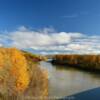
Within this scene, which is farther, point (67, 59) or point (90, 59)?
point (67, 59)

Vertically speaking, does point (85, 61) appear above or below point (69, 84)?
above

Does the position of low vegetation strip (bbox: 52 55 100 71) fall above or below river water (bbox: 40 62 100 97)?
above

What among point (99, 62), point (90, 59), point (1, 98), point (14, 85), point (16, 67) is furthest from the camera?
point (90, 59)

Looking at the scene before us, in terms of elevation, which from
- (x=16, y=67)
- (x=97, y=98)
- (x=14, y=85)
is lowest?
(x=97, y=98)

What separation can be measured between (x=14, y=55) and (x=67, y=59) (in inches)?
3126

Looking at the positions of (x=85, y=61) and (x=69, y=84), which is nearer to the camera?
(x=69, y=84)

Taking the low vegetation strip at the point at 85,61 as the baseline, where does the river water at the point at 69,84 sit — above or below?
below

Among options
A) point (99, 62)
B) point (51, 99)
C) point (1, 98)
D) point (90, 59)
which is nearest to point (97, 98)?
point (51, 99)

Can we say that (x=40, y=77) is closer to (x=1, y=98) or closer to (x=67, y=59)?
(x=1, y=98)

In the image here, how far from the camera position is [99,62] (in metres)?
73.0

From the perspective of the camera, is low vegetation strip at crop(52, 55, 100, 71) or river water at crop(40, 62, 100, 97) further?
low vegetation strip at crop(52, 55, 100, 71)

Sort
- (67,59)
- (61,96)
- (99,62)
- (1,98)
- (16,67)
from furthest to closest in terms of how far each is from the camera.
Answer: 1. (67,59)
2. (99,62)
3. (61,96)
4. (16,67)
5. (1,98)

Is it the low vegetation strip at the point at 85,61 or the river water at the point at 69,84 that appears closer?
the river water at the point at 69,84

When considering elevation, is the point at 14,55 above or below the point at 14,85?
above
